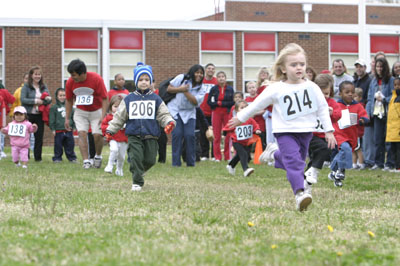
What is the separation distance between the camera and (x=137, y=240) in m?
4.32

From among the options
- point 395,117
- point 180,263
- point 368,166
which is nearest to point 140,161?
point 180,263

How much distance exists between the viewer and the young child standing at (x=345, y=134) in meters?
9.05

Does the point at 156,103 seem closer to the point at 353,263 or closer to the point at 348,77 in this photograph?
the point at 353,263

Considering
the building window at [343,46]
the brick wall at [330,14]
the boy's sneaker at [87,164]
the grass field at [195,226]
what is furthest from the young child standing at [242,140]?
the brick wall at [330,14]

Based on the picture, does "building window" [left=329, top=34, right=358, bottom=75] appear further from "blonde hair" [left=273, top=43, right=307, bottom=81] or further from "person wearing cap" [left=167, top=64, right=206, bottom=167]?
"blonde hair" [left=273, top=43, right=307, bottom=81]

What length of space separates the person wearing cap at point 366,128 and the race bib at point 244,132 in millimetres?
3336

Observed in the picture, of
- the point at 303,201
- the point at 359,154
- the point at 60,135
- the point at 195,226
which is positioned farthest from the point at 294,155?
the point at 60,135

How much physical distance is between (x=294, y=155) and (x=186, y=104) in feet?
23.6

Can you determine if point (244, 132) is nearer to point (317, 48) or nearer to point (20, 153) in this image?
point (20, 153)

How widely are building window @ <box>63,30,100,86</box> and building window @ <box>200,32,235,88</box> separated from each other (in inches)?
171

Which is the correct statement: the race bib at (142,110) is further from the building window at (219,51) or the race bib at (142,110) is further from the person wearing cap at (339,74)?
the building window at (219,51)

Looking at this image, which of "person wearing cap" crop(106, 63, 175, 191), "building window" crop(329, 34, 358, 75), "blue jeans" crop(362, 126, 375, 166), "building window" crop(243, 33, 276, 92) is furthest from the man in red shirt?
"building window" crop(329, 34, 358, 75)

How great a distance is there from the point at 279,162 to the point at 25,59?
20.5 meters

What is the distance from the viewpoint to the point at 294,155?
6.28 metres
